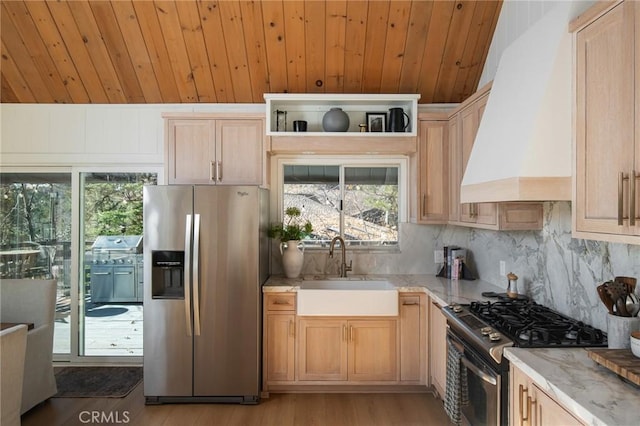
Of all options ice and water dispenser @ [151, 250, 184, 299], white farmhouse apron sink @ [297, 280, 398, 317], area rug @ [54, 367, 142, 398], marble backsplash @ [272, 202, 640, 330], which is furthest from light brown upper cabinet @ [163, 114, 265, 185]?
area rug @ [54, 367, 142, 398]

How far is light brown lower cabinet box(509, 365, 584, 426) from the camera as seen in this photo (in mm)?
1354

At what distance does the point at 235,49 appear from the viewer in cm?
325

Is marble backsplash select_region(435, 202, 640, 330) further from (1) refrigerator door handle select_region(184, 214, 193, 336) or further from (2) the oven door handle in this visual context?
(1) refrigerator door handle select_region(184, 214, 193, 336)

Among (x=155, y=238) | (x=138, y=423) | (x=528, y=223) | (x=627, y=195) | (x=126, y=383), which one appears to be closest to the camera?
(x=627, y=195)

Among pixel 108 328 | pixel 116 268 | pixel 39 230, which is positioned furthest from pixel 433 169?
pixel 39 230

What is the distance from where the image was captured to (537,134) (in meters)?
1.74

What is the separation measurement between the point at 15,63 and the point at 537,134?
13.7 feet

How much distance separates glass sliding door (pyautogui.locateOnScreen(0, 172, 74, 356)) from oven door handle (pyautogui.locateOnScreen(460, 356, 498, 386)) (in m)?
3.67

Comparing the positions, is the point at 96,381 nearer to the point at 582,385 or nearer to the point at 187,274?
the point at 187,274

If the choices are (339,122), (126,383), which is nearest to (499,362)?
(339,122)

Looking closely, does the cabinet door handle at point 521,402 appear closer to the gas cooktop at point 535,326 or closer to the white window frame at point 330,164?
the gas cooktop at point 535,326

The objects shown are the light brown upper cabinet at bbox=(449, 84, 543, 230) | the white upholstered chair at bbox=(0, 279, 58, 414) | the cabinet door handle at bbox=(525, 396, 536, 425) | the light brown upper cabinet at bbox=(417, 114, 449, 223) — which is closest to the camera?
the cabinet door handle at bbox=(525, 396, 536, 425)

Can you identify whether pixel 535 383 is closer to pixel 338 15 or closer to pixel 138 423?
pixel 138 423

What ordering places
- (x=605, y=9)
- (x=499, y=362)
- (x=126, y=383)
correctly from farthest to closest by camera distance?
(x=126, y=383) < (x=499, y=362) < (x=605, y=9)
